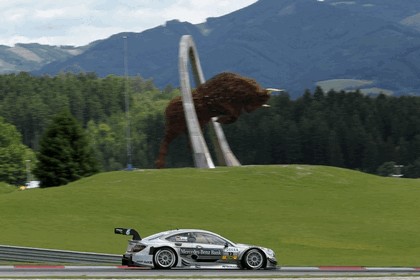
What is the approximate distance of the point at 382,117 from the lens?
174 metres

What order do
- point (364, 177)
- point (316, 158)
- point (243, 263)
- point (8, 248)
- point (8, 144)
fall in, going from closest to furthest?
point (243, 263) < point (8, 248) < point (364, 177) < point (8, 144) < point (316, 158)

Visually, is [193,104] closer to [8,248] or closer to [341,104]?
[8,248]

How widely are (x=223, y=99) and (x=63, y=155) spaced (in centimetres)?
2094

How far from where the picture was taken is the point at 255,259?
30188 millimetres

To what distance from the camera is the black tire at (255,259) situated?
30.1m

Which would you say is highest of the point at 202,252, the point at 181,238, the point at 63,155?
the point at 63,155

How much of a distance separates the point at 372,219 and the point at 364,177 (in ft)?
36.6

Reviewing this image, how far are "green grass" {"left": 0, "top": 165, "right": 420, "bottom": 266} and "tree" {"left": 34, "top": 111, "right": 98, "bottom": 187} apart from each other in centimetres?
1704

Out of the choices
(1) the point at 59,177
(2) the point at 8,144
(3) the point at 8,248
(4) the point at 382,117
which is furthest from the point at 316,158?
(3) the point at 8,248

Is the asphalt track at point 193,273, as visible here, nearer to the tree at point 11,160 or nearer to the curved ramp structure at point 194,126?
the curved ramp structure at point 194,126

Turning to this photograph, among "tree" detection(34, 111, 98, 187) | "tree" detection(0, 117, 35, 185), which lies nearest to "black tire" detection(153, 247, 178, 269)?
"tree" detection(34, 111, 98, 187)

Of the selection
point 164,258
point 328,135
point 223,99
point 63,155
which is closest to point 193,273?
point 164,258

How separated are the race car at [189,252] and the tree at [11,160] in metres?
119

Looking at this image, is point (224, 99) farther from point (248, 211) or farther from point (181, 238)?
point (181, 238)
